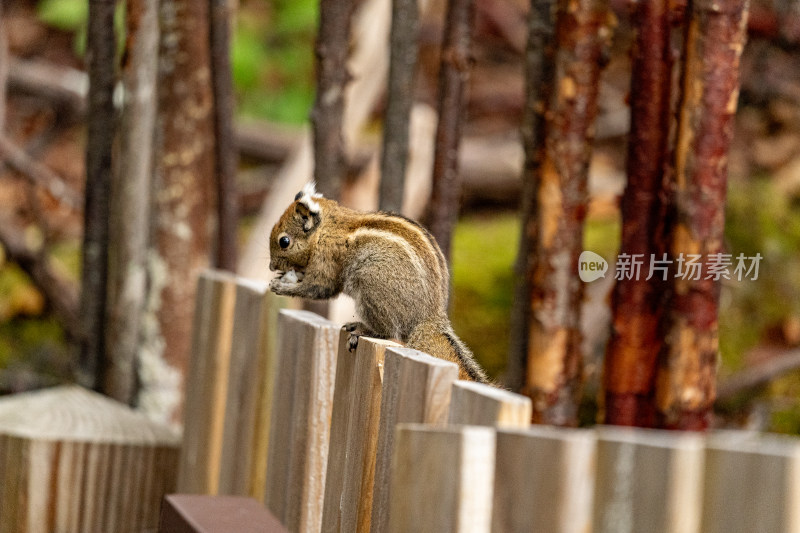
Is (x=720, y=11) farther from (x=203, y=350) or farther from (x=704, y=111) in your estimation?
(x=203, y=350)

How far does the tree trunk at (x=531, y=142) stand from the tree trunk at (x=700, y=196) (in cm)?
41

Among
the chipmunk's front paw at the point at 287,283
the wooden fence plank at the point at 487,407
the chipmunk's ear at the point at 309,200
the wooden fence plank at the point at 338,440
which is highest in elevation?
the chipmunk's ear at the point at 309,200

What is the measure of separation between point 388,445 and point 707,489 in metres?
0.61

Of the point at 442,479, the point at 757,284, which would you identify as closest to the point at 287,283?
the point at 442,479

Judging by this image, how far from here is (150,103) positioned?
316cm

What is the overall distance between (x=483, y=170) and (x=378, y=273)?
3.23m

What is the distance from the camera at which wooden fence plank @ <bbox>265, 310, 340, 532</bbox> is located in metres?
2.01

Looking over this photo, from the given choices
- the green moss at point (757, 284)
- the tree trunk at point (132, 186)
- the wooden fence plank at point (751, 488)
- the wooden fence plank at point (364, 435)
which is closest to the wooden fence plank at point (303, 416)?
the wooden fence plank at point (364, 435)

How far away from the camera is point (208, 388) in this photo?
284 centimetres

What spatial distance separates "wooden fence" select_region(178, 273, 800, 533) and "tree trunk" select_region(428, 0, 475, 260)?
0.75 meters

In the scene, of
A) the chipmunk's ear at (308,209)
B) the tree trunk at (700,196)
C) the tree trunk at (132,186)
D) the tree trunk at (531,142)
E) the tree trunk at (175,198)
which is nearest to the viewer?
the tree trunk at (700,196)

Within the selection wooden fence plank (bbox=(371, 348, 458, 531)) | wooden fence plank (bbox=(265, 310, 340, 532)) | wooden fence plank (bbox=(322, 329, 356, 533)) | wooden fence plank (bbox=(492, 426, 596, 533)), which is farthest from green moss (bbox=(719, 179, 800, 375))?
wooden fence plank (bbox=(492, 426, 596, 533))

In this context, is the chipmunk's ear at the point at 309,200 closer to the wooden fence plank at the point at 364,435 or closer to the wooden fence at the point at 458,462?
the wooden fence at the point at 458,462

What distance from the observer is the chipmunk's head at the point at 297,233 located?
8.22ft
